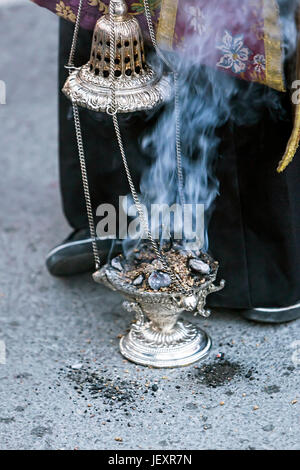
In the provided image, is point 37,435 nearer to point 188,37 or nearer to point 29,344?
point 29,344

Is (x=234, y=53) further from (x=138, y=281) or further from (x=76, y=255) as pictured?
(x=76, y=255)

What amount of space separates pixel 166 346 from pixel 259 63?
3.02 ft

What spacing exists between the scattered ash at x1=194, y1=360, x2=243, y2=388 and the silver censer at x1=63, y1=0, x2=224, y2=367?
53 mm

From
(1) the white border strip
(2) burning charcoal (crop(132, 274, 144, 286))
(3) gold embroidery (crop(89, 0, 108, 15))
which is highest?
(3) gold embroidery (crop(89, 0, 108, 15))

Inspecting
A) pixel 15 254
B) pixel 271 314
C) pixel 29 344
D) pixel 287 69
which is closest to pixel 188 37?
pixel 287 69

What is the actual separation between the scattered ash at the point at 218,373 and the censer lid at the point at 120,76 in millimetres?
826

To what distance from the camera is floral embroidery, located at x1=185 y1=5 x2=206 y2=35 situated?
6.61 ft

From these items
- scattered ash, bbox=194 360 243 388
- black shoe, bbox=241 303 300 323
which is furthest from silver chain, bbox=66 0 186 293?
black shoe, bbox=241 303 300 323

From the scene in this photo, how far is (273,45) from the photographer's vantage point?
1.97 metres

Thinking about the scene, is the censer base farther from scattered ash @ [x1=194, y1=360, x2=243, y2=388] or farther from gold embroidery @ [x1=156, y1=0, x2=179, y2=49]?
gold embroidery @ [x1=156, y1=0, x2=179, y2=49]

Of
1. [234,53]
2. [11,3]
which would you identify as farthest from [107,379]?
[11,3]

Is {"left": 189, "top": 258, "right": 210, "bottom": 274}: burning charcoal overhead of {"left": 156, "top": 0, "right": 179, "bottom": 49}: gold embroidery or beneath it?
beneath

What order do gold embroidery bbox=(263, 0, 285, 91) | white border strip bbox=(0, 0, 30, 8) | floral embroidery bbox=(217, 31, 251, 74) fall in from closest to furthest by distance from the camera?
gold embroidery bbox=(263, 0, 285, 91) → floral embroidery bbox=(217, 31, 251, 74) → white border strip bbox=(0, 0, 30, 8)
